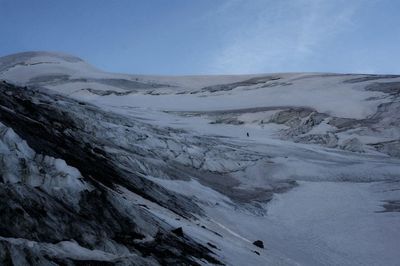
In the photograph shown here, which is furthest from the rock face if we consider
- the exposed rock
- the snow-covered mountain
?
the exposed rock

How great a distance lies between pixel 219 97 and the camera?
58.4m

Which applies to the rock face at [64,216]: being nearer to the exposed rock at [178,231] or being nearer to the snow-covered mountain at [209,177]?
the snow-covered mountain at [209,177]

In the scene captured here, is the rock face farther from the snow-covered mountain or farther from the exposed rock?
the exposed rock

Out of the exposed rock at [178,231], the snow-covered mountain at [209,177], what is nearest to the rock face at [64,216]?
the snow-covered mountain at [209,177]

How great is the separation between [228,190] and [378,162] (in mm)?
10776

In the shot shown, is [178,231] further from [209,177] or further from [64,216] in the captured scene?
[209,177]

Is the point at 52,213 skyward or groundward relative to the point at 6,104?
groundward

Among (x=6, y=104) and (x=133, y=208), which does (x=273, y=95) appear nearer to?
(x=6, y=104)

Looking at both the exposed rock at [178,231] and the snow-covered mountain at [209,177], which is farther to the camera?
the exposed rock at [178,231]

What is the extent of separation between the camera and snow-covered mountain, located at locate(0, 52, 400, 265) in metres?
11.5

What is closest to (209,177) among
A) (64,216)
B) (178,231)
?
(178,231)

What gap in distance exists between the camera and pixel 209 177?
93.2 feet

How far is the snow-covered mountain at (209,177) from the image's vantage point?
1147 centimetres

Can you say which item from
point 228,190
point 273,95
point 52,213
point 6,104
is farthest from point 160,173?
point 273,95
